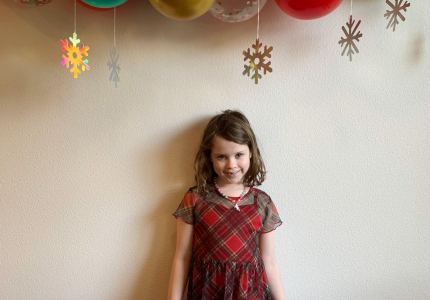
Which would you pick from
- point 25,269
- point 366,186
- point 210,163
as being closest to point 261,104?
point 210,163

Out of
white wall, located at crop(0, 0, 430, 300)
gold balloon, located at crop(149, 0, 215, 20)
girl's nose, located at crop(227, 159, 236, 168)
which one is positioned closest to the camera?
gold balloon, located at crop(149, 0, 215, 20)

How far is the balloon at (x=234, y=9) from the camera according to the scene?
1.01m

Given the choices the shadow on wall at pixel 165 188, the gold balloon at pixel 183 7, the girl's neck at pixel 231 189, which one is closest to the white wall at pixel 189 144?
the shadow on wall at pixel 165 188

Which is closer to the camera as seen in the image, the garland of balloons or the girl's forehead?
the garland of balloons

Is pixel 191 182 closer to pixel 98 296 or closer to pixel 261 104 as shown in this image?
pixel 261 104

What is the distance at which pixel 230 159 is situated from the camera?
3.68ft

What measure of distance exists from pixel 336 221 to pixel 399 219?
0.78 ft

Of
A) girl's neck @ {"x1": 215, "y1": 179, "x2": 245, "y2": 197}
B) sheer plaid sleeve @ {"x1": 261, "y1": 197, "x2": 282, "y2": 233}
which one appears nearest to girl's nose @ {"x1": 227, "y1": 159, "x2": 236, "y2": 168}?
girl's neck @ {"x1": 215, "y1": 179, "x2": 245, "y2": 197}

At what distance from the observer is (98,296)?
50.5 inches

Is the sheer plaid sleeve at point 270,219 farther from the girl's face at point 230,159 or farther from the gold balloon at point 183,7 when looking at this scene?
the gold balloon at point 183,7

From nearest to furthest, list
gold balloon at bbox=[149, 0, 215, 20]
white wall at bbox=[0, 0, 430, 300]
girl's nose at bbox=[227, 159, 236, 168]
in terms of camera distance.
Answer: gold balloon at bbox=[149, 0, 215, 20]
girl's nose at bbox=[227, 159, 236, 168]
white wall at bbox=[0, 0, 430, 300]

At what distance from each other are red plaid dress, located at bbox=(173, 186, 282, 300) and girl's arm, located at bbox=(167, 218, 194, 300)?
0.9 inches

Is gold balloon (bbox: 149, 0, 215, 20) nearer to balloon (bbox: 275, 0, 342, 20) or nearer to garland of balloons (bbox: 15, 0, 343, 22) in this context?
garland of balloons (bbox: 15, 0, 343, 22)

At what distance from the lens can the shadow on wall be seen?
4.09 ft
